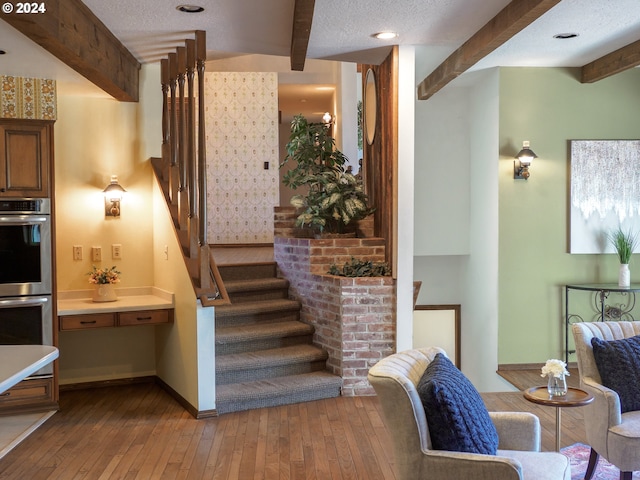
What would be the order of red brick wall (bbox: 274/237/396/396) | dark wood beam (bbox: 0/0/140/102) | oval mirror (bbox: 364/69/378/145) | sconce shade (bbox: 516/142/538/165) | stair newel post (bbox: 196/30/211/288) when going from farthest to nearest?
oval mirror (bbox: 364/69/378/145) < sconce shade (bbox: 516/142/538/165) < red brick wall (bbox: 274/237/396/396) < stair newel post (bbox: 196/30/211/288) < dark wood beam (bbox: 0/0/140/102)

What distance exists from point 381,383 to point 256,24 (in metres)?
2.86

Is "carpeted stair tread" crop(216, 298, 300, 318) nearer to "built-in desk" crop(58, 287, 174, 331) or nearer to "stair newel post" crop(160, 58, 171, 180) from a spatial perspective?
"built-in desk" crop(58, 287, 174, 331)

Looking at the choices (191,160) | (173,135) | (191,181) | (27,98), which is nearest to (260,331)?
(191,181)

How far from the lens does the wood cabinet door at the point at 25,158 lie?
16.1 ft

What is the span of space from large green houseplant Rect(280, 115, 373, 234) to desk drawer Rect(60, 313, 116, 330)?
1808 mm

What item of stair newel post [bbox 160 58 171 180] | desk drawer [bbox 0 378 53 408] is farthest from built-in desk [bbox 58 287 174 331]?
stair newel post [bbox 160 58 171 180]

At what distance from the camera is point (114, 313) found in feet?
17.5

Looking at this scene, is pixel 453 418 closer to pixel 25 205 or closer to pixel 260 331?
pixel 260 331

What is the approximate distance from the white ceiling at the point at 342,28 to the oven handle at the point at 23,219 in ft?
3.62

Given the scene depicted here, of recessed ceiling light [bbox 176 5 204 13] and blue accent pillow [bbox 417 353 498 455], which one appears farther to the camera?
recessed ceiling light [bbox 176 5 204 13]

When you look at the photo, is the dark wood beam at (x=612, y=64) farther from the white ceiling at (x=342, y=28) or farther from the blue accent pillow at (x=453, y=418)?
the blue accent pillow at (x=453, y=418)

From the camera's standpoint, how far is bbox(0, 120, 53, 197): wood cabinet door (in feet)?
16.1

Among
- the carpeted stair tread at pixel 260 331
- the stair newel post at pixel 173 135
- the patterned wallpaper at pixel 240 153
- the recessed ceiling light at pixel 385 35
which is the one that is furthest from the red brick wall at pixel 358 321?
the patterned wallpaper at pixel 240 153

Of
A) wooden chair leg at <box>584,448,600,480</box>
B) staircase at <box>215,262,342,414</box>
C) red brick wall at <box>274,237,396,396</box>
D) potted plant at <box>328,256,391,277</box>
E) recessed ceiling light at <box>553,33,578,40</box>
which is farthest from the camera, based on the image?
potted plant at <box>328,256,391,277</box>
